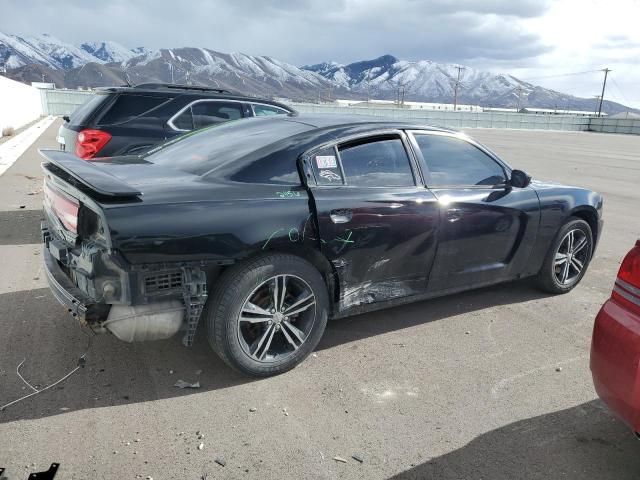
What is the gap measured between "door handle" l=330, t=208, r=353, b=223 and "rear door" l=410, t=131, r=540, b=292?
814 millimetres

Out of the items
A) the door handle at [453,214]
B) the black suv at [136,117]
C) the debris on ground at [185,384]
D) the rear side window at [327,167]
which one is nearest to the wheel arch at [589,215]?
the door handle at [453,214]

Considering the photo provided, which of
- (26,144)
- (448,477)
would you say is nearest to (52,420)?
(448,477)

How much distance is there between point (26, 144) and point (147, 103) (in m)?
11.7

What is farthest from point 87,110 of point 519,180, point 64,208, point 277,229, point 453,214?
point 519,180

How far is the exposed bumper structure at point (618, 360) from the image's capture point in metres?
2.22

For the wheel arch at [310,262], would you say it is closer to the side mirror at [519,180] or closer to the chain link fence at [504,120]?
the side mirror at [519,180]

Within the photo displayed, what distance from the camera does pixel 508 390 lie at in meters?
3.26

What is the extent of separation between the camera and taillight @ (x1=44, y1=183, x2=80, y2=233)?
302 cm

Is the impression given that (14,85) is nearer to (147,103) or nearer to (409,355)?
(147,103)

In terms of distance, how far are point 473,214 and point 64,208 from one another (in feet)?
9.29

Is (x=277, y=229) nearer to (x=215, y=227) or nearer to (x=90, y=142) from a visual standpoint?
(x=215, y=227)

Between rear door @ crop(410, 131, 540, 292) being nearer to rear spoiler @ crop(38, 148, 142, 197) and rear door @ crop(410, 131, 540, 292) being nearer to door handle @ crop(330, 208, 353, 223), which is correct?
door handle @ crop(330, 208, 353, 223)

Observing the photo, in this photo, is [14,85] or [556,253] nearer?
[556,253]

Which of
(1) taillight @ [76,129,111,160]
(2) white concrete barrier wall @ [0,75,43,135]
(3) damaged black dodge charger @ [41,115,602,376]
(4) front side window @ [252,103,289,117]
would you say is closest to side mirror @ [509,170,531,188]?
(3) damaged black dodge charger @ [41,115,602,376]
